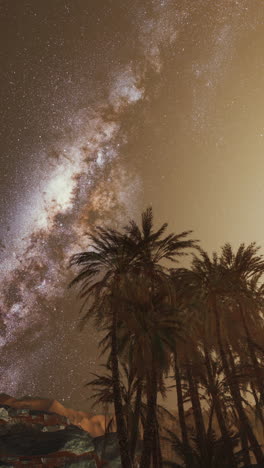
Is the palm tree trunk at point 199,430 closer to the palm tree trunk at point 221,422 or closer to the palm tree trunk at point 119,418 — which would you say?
the palm tree trunk at point 221,422

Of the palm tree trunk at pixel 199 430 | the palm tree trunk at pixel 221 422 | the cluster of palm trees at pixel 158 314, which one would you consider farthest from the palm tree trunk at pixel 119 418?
the palm tree trunk at pixel 221 422

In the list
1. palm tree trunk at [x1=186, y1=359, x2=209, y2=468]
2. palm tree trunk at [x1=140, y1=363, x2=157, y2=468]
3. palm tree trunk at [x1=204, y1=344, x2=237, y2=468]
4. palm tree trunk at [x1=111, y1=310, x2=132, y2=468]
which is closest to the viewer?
palm tree trunk at [x1=111, y1=310, x2=132, y2=468]

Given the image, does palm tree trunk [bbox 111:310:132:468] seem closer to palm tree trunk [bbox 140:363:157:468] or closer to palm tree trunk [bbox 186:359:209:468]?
palm tree trunk [bbox 140:363:157:468]

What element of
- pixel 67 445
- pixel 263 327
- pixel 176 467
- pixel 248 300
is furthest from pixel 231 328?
pixel 67 445

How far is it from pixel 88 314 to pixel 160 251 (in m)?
5.08

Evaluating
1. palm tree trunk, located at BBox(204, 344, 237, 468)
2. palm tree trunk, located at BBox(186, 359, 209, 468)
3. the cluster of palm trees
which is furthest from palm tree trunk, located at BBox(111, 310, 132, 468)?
palm tree trunk, located at BBox(204, 344, 237, 468)

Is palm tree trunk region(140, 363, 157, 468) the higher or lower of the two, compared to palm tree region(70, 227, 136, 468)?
lower

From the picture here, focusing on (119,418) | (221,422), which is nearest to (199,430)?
(221,422)

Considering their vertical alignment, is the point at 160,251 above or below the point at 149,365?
above

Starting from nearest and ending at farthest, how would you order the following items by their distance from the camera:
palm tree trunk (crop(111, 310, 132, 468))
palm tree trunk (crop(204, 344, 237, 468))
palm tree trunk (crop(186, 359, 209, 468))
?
1. palm tree trunk (crop(111, 310, 132, 468))
2. palm tree trunk (crop(204, 344, 237, 468))
3. palm tree trunk (crop(186, 359, 209, 468))

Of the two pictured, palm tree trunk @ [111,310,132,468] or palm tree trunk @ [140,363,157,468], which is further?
palm tree trunk @ [140,363,157,468]

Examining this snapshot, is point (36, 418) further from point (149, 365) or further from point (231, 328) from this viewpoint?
point (149, 365)

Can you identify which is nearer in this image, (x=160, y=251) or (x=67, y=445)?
(x=160, y=251)

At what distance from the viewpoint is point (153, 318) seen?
16297 millimetres
